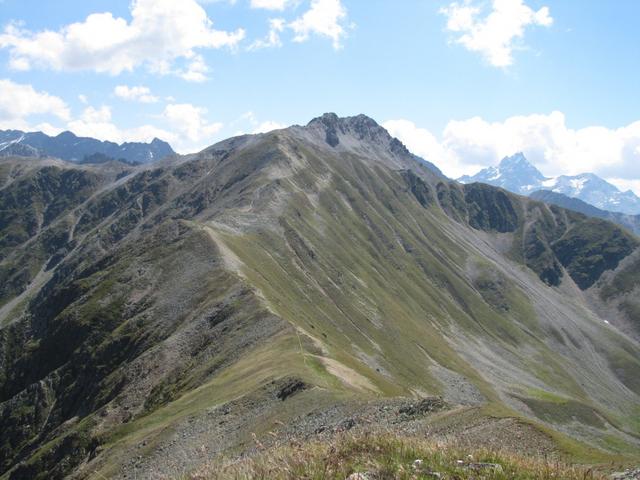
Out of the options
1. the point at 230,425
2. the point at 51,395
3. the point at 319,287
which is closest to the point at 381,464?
the point at 230,425

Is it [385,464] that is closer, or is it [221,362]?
[385,464]

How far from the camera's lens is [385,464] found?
1117 centimetres

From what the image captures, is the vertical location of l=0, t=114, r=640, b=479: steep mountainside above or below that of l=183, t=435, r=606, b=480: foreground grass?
below

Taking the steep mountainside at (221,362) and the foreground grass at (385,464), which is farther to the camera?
the steep mountainside at (221,362)

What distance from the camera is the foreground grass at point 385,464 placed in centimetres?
1044

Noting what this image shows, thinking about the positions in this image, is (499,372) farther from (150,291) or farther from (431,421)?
(431,421)

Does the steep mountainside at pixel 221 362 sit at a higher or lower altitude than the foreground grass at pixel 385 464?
lower

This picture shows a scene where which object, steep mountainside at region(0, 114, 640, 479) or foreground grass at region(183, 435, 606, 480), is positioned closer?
foreground grass at region(183, 435, 606, 480)

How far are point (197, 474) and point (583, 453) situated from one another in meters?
24.4

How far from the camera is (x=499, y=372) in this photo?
614 feet

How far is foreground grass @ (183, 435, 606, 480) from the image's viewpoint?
411 inches

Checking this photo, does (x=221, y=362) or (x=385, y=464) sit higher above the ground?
(x=385, y=464)

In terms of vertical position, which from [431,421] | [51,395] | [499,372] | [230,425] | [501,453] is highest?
[501,453]

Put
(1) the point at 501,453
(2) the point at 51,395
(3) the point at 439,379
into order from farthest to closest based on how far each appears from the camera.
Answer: (3) the point at 439,379
(2) the point at 51,395
(1) the point at 501,453
